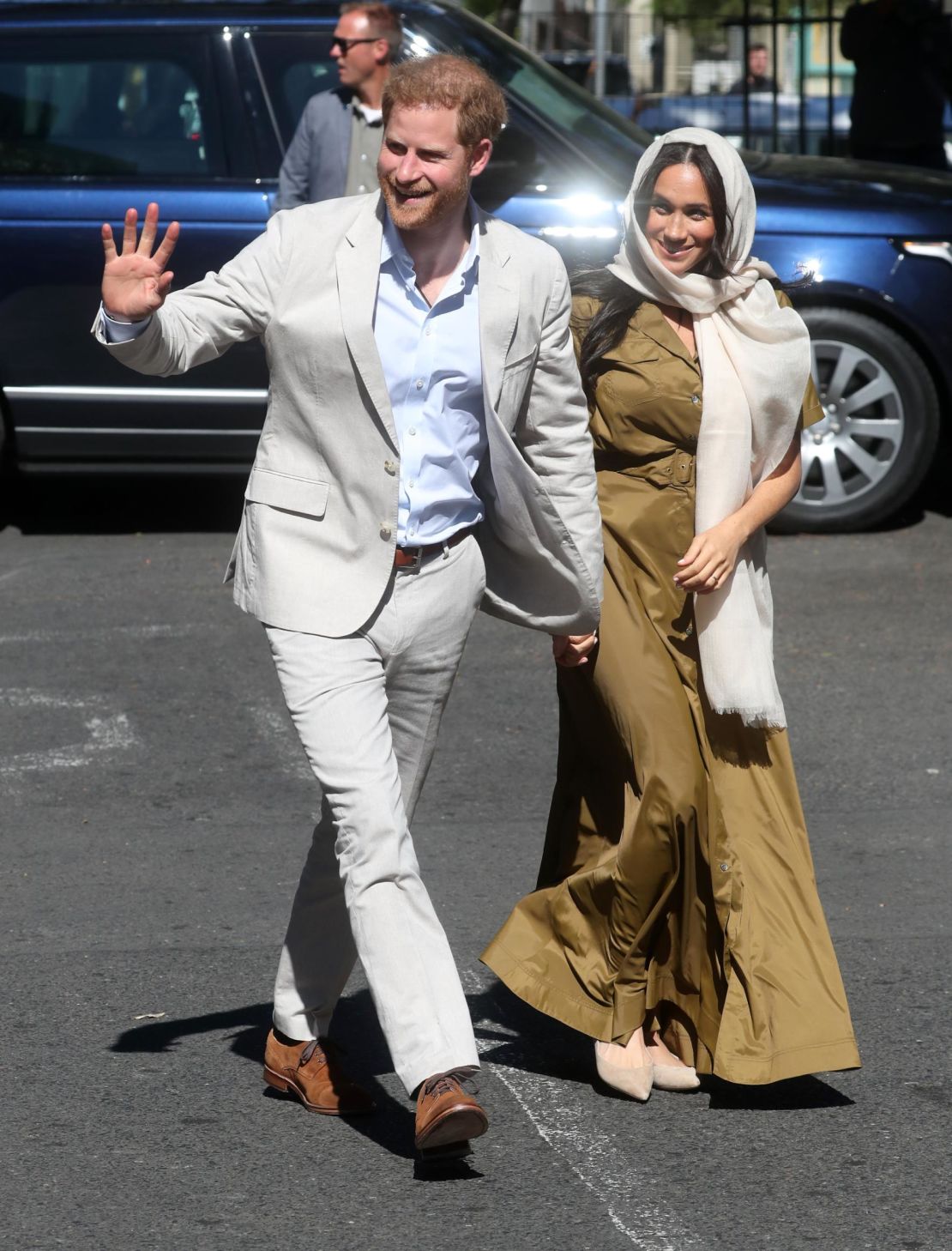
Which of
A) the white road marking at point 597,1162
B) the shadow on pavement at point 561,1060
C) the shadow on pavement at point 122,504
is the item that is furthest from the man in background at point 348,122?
the white road marking at point 597,1162

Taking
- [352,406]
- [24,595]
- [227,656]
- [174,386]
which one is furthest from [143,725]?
[352,406]

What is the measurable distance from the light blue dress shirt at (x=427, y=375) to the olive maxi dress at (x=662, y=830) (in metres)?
0.47

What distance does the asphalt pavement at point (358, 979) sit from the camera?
341 centimetres

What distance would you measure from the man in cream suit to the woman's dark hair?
0.26 meters

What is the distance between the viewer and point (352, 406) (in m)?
3.51

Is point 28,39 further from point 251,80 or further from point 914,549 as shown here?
point 914,549

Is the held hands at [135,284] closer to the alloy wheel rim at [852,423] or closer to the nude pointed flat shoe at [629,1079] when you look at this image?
the nude pointed flat shoe at [629,1079]

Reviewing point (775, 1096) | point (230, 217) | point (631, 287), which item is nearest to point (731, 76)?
point (230, 217)

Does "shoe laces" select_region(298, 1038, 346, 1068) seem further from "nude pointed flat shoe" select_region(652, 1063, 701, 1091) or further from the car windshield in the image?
the car windshield

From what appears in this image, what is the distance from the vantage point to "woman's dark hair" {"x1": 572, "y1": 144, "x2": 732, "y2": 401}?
3932 mm

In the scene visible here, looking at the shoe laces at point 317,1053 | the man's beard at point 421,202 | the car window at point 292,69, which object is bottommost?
the shoe laces at point 317,1053

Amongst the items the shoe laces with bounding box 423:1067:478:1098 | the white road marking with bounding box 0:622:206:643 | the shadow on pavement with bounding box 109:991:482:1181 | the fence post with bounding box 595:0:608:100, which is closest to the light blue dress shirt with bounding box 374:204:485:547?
the shoe laces with bounding box 423:1067:478:1098

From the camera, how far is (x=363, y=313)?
3.47 meters

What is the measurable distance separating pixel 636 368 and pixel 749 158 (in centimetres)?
558
